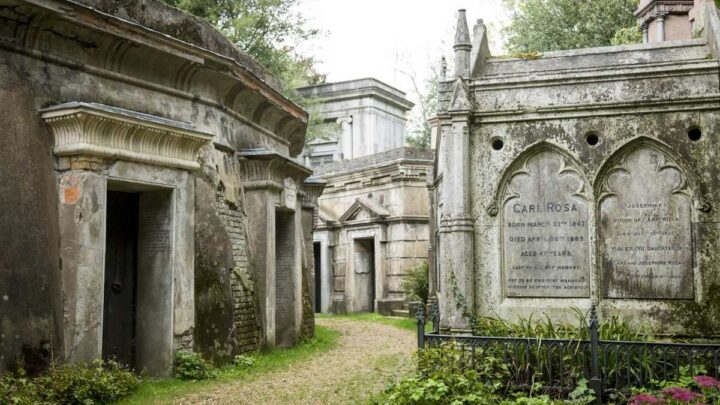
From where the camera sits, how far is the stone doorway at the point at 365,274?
72.4 ft

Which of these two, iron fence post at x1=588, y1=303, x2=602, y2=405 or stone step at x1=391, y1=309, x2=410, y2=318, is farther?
stone step at x1=391, y1=309, x2=410, y2=318

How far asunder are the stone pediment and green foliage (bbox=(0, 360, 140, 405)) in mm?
13670

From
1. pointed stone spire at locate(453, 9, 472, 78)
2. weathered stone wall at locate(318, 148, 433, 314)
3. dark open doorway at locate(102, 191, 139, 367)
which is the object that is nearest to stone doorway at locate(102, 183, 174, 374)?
dark open doorway at locate(102, 191, 139, 367)

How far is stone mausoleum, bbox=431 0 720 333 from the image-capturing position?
727 centimetres

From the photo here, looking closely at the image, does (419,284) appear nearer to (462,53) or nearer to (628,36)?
(628,36)

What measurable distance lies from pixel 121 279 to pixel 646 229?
21.3 feet

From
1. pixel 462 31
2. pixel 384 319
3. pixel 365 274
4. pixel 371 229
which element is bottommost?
pixel 384 319

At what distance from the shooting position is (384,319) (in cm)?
1916

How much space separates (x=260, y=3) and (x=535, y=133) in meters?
13.0

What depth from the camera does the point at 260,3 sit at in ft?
62.6

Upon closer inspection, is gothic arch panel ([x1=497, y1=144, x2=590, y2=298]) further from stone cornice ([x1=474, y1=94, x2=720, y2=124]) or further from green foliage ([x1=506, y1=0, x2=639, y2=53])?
green foliage ([x1=506, y1=0, x2=639, y2=53])

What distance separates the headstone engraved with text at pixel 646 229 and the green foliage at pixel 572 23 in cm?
1490

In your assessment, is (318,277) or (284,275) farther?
(318,277)

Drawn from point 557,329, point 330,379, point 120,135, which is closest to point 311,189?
point 330,379
